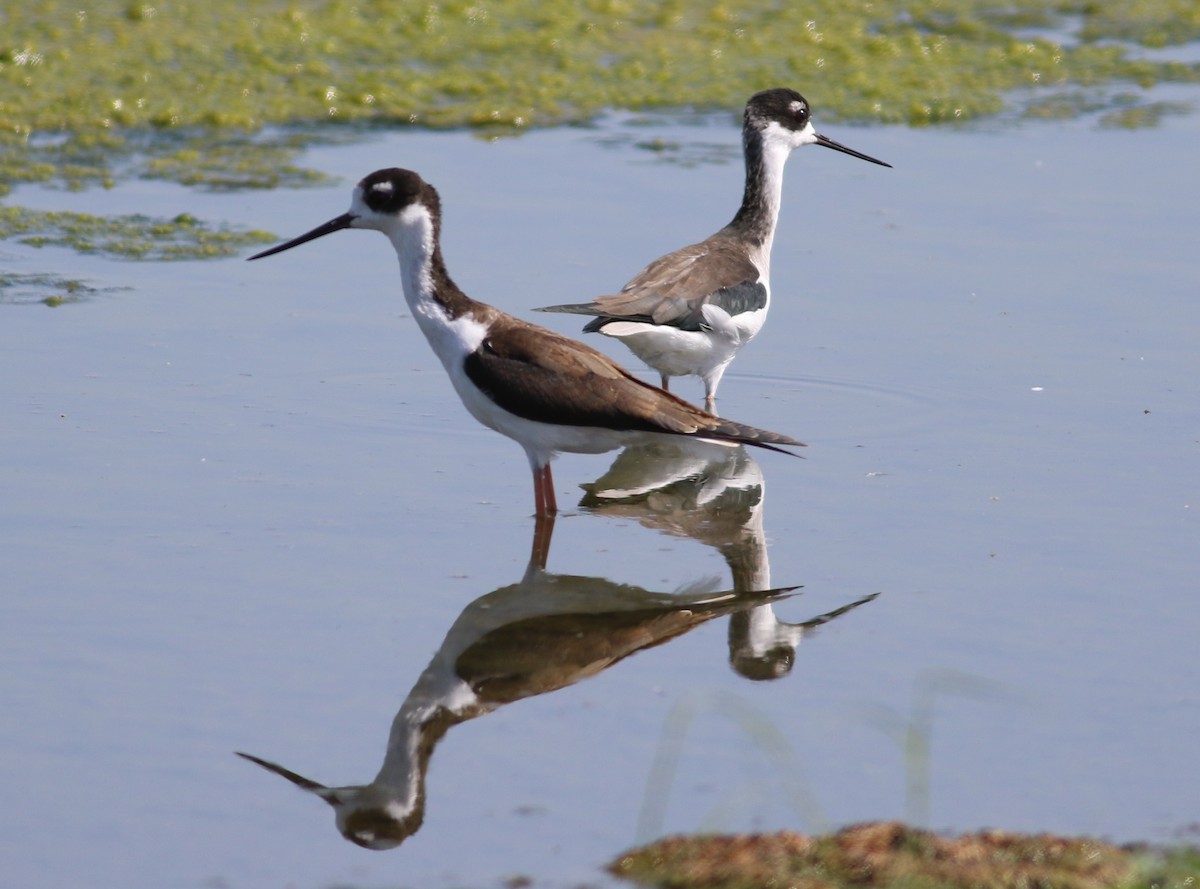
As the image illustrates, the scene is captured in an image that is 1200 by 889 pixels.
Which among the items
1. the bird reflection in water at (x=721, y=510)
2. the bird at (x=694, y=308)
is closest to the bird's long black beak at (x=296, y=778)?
the bird reflection in water at (x=721, y=510)

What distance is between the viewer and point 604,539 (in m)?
6.23

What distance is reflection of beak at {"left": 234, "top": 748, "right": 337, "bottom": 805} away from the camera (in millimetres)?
4312

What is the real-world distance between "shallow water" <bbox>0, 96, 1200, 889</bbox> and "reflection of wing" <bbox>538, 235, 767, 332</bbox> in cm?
48

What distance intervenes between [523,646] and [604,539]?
1.04 m

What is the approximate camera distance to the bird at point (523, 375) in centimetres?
622

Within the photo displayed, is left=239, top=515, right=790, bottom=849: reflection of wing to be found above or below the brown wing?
below

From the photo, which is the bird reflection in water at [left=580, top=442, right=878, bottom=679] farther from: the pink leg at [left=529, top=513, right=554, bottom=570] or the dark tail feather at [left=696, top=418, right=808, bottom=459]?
the pink leg at [left=529, top=513, right=554, bottom=570]

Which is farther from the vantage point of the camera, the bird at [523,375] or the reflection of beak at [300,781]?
the bird at [523,375]

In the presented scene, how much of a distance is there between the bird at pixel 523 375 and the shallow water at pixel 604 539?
0.33m

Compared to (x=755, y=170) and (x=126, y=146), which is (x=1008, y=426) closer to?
(x=755, y=170)

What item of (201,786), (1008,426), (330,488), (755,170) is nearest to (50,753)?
(201,786)

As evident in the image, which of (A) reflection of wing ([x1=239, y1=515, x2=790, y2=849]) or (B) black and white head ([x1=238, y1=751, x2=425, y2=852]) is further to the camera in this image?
(A) reflection of wing ([x1=239, y1=515, x2=790, y2=849])

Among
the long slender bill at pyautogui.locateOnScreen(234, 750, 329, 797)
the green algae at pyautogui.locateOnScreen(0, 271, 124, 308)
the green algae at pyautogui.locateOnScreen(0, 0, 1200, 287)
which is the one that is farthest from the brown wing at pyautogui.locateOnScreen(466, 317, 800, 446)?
the green algae at pyautogui.locateOnScreen(0, 0, 1200, 287)

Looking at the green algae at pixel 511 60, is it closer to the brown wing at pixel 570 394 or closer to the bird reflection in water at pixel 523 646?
the brown wing at pixel 570 394
